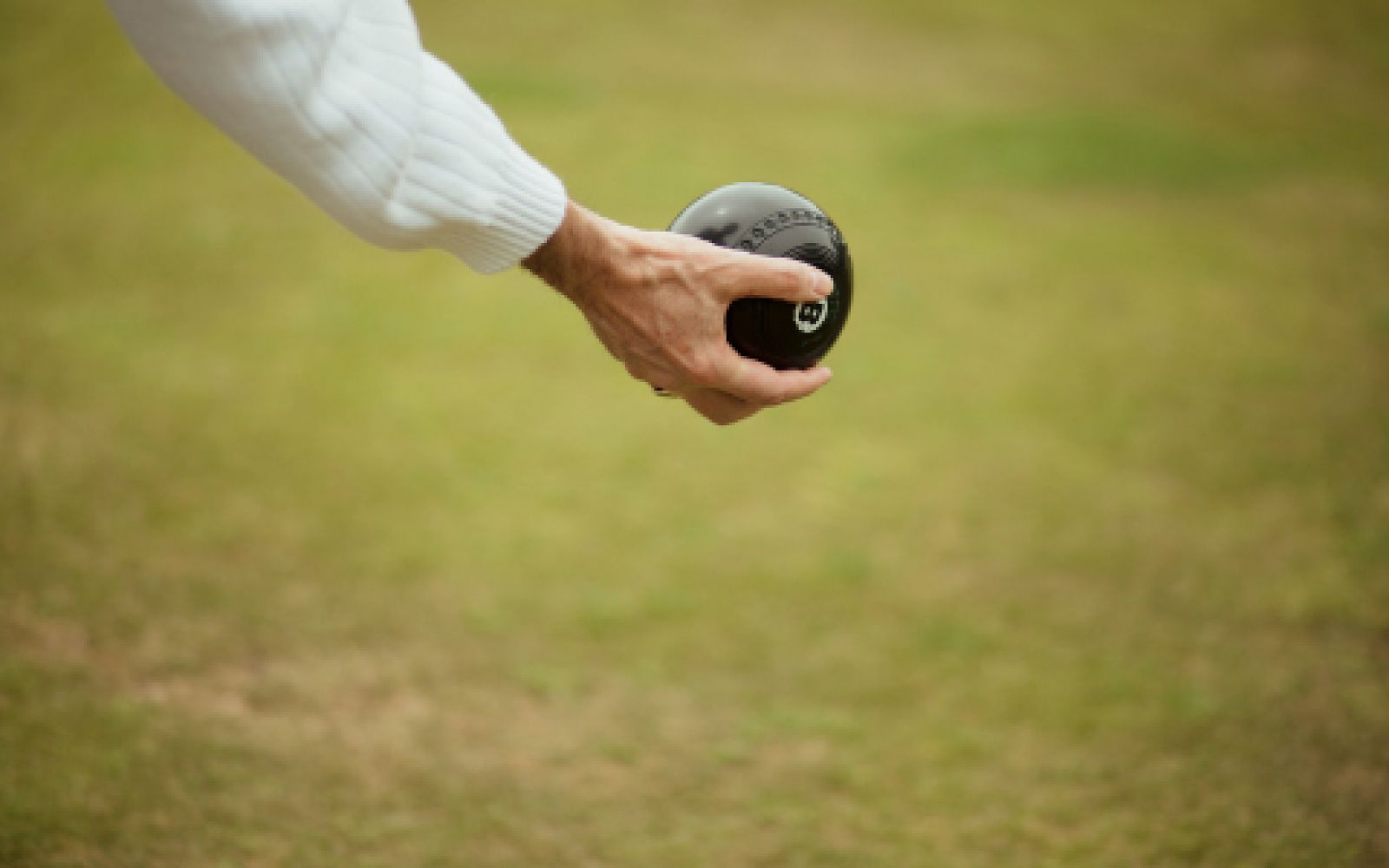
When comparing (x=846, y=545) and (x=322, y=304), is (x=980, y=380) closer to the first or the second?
(x=846, y=545)

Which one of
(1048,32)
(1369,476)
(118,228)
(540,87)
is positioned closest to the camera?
(1369,476)

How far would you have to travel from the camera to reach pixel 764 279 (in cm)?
237

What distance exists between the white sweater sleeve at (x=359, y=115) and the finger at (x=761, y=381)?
1.40ft

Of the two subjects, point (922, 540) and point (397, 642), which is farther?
point (922, 540)

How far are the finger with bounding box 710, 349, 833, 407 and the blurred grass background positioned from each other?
1.27m

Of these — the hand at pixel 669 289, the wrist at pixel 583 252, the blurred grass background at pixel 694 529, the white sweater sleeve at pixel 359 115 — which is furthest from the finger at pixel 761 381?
the blurred grass background at pixel 694 529

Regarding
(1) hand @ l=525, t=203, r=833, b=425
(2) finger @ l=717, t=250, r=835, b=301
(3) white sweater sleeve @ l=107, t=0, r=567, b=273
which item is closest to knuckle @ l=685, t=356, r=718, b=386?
(1) hand @ l=525, t=203, r=833, b=425

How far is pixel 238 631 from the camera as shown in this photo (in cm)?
379

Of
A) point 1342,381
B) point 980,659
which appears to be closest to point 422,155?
point 980,659

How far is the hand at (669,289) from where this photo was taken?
7.68ft

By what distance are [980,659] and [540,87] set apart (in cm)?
641

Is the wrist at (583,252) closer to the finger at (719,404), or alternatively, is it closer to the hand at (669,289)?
the hand at (669,289)

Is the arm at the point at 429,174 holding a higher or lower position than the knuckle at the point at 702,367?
higher

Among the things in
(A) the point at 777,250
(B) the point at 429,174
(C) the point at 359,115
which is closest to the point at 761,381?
(A) the point at 777,250
